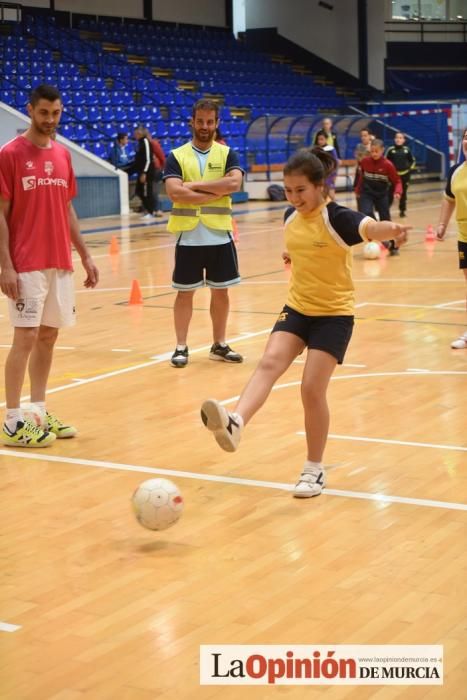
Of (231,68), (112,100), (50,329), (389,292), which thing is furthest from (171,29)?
(50,329)

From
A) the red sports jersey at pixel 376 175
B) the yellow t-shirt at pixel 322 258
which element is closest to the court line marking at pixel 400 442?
the yellow t-shirt at pixel 322 258

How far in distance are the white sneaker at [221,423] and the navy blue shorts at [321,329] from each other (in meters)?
0.72

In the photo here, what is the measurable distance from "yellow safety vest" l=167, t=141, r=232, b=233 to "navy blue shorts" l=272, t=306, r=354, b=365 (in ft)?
12.1

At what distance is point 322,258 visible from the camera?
6.28m

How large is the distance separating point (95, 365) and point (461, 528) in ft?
16.9

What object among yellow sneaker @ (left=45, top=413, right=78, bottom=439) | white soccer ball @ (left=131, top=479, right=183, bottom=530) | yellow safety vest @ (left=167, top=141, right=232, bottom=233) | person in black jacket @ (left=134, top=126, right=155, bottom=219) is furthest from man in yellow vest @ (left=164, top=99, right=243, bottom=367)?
person in black jacket @ (left=134, top=126, right=155, bottom=219)

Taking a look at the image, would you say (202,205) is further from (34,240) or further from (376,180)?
(376,180)

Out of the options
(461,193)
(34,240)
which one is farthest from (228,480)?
(461,193)

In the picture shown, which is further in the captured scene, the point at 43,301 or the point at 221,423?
the point at 43,301

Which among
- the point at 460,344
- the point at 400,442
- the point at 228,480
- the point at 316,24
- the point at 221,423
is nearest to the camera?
the point at 221,423

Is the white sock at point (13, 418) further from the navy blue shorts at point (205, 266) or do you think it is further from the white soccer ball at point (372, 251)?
the white soccer ball at point (372, 251)

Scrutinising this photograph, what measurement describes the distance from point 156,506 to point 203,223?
4.85m

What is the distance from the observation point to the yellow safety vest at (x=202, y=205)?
32.5 feet

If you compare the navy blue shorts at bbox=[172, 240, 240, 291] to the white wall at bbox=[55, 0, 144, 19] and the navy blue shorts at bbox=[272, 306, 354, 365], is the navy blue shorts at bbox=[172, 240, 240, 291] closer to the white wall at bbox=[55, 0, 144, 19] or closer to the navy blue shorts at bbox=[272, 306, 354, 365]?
the navy blue shorts at bbox=[272, 306, 354, 365]
